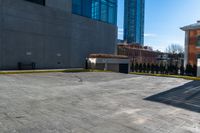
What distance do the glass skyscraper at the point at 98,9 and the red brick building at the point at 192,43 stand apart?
11.9m

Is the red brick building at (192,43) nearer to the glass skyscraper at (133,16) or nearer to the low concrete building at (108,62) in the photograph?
the low concrete building at (108,62)

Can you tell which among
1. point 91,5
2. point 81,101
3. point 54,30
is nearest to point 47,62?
point 54,30

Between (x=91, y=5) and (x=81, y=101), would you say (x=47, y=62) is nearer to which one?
(x=91, y=5)

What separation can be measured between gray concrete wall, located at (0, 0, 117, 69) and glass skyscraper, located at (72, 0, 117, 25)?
1.03 meters

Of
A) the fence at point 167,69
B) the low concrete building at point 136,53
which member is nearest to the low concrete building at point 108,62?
the fence at point 167,69

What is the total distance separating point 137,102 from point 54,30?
21.6 meters

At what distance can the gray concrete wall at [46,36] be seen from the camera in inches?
863

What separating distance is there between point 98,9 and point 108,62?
949 centimetres

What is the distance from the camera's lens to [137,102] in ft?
23.0

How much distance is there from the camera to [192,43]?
27906 millimetres

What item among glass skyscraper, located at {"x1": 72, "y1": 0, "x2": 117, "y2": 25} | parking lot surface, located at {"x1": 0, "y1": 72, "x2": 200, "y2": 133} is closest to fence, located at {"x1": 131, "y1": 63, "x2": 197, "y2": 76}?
glass skyscraper, located at {"x1": 72, "y1": 0, "x2": 117, "y2": 25}

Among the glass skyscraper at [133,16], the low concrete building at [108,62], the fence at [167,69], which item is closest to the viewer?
the fence at [167,69]

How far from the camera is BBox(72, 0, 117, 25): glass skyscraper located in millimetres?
29592

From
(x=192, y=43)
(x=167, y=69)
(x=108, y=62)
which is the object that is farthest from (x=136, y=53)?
(x=167, y=69)
